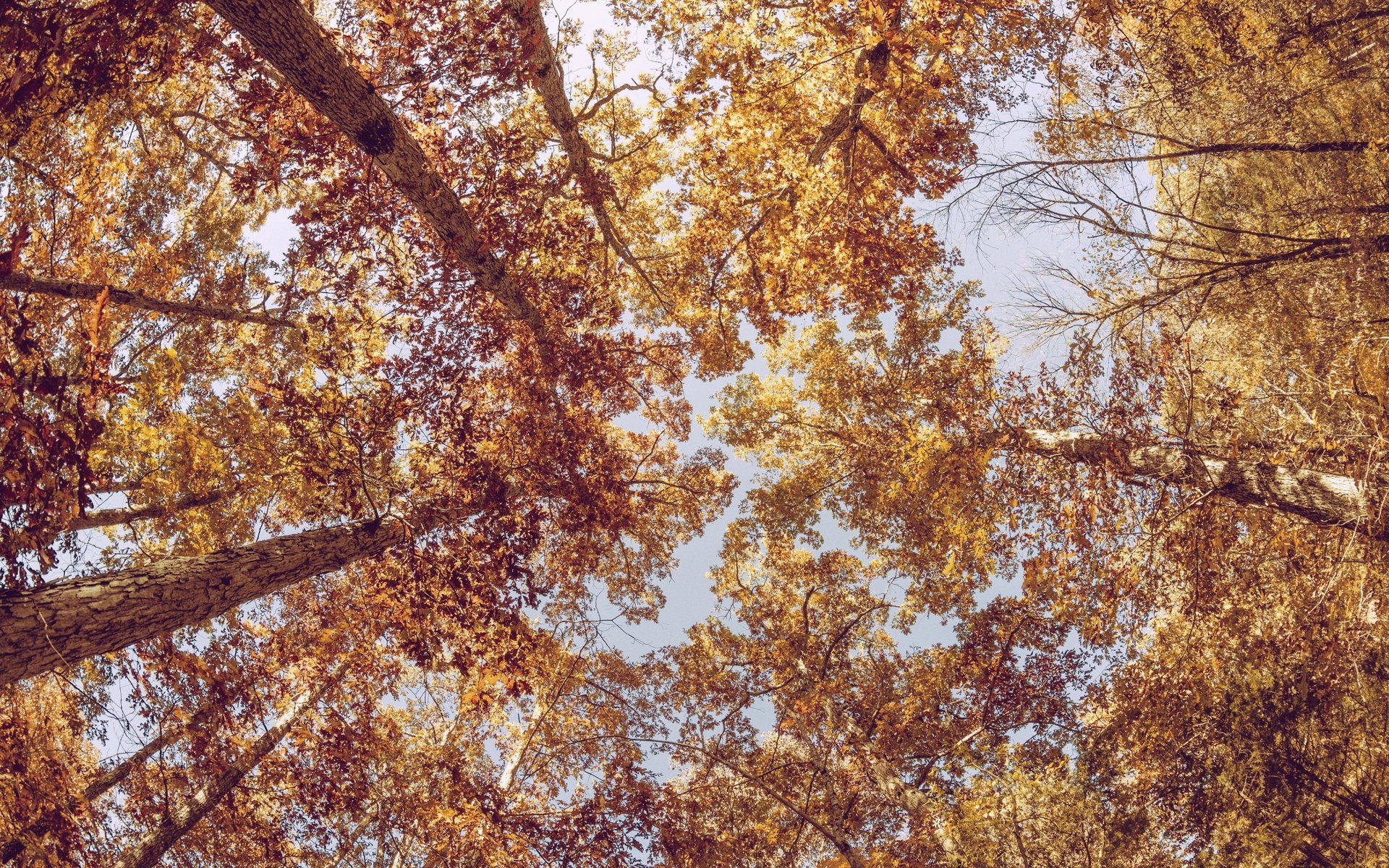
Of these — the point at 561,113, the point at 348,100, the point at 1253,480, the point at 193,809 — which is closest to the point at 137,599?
the point at 348,100

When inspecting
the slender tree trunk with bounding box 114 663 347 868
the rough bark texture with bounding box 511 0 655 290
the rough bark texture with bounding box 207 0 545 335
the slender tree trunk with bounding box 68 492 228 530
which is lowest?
the slender tree trunk with bounding box 114 663 347 868

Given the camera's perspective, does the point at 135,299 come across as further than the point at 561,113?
No

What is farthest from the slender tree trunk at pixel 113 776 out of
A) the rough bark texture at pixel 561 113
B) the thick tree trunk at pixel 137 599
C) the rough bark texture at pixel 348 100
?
the rough bark texture at pixel 561 113

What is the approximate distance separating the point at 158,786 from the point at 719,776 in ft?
29.2

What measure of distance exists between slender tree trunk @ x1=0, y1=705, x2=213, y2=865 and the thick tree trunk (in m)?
1.66

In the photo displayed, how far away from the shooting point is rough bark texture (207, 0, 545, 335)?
13.0 ft

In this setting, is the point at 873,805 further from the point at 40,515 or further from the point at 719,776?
the point at 40,515

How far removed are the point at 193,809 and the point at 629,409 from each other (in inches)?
317

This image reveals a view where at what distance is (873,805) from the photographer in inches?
415

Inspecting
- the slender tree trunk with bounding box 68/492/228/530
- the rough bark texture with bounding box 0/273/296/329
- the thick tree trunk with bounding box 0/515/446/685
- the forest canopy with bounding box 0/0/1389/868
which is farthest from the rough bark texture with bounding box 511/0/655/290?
the slender tree trunk with bounding box 68/492/228/530

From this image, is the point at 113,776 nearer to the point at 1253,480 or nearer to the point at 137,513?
the point at 137,513

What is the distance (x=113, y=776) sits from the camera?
765 cm

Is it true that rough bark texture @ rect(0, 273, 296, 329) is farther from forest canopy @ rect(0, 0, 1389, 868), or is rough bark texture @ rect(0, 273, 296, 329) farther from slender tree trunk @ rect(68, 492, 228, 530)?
slender tree trunk @ rect(68, 492, 228, 530)

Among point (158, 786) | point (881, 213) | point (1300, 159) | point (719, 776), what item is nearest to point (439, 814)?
point (158, 786)
